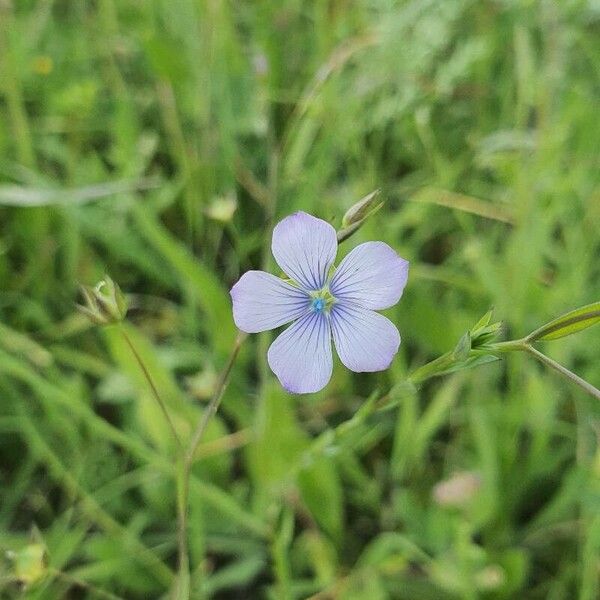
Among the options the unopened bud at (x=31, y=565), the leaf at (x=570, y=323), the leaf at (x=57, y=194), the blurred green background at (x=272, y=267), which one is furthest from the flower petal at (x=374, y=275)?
the leaf at (x=57, y=194)

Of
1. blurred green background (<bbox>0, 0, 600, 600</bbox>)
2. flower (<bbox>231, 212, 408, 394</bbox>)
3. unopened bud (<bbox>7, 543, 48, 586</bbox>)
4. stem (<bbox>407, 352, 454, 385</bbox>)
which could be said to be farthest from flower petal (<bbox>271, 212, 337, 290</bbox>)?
unopened bud (<bbox>7, 543, 48, 586</bbox>)

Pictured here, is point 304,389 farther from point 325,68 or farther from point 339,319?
point 325,68

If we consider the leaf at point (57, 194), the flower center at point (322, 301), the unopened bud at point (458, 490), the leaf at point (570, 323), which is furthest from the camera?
the leaf at point (57, 194)

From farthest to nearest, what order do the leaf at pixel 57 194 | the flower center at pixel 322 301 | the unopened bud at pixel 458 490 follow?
the leaf at pixel 57 194 → the unopened bud at pixel 458 490 → the flower center at pixel 322 301

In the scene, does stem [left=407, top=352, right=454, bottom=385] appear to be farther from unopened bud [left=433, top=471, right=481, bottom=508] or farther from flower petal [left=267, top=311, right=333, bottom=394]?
unopened bud [left=433, top=471, right=481, bottom=508]

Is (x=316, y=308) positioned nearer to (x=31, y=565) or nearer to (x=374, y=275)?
(x=374, y=275)

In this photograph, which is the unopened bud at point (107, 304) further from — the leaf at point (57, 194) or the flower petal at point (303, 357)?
the leaf at point (57, 194)

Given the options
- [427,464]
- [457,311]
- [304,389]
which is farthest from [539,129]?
[304,389]
